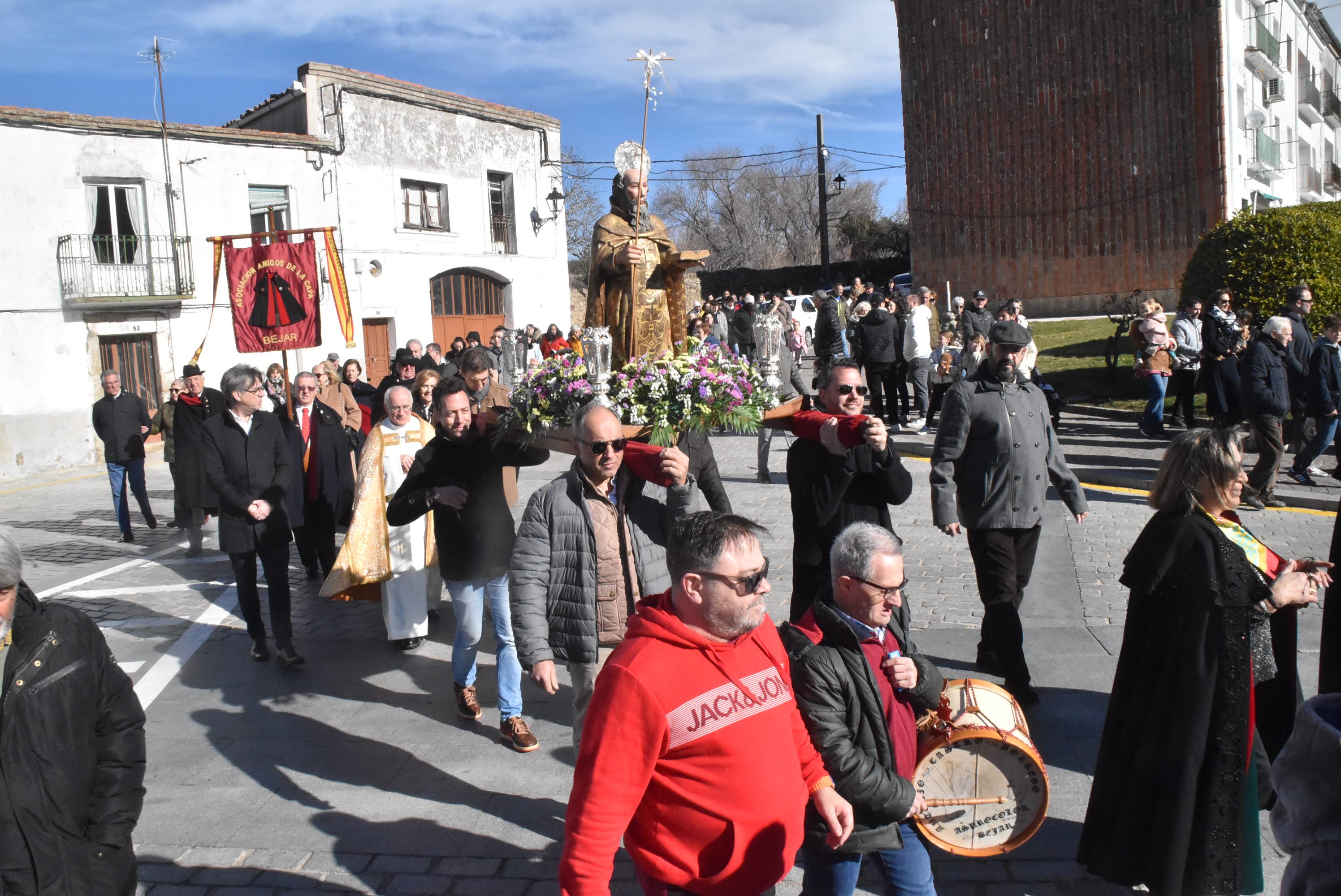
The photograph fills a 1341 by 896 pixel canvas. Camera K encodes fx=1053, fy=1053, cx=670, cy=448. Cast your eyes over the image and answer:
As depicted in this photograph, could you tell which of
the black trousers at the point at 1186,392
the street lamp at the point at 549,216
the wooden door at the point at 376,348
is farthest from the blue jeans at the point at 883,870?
the street lamp at the point at 549,216

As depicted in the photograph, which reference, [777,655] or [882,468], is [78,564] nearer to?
[882,468]

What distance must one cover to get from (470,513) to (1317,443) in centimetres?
942

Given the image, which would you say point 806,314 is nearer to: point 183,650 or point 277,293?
point 277,293

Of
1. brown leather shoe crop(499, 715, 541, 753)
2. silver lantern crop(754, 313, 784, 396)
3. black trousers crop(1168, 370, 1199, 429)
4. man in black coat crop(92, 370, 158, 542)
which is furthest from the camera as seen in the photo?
black trousers crop(1168, 370, 1199, 429)

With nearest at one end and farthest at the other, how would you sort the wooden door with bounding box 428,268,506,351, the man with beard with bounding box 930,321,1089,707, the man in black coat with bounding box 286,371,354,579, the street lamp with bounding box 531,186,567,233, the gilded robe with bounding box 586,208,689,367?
the man with beard with bounding box 930,321,1089,707 < the gilded robe with bounding box 586,208,689,367 < the man in black coat with bounding box 286,371,354,579 < the wooden door with bounding box 428,268,506,351 < the street lamp with bounding box 531,186,567,233

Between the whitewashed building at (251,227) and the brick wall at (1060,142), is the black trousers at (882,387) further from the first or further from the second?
the brick wall at (1060,142)

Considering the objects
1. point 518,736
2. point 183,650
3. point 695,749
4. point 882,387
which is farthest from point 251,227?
point 695,749

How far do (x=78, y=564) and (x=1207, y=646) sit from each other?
1048 centimetres

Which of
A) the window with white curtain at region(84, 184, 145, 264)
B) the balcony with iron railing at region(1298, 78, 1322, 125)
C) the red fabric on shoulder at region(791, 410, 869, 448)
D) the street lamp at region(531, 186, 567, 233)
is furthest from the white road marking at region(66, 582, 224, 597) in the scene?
the balcony with iron railing at region(1298, 78, 1322, 125)

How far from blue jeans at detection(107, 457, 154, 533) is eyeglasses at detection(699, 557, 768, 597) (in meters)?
10.8

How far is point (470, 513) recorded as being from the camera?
224 inches

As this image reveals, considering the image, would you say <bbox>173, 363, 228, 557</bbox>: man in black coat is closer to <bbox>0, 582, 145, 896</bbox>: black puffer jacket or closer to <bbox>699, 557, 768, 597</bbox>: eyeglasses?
<bbox>0, 582, 145, 896</bbox>: black puffer jacket

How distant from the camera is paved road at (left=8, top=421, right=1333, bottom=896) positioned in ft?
14.2

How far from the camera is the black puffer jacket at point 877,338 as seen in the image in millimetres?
15617
